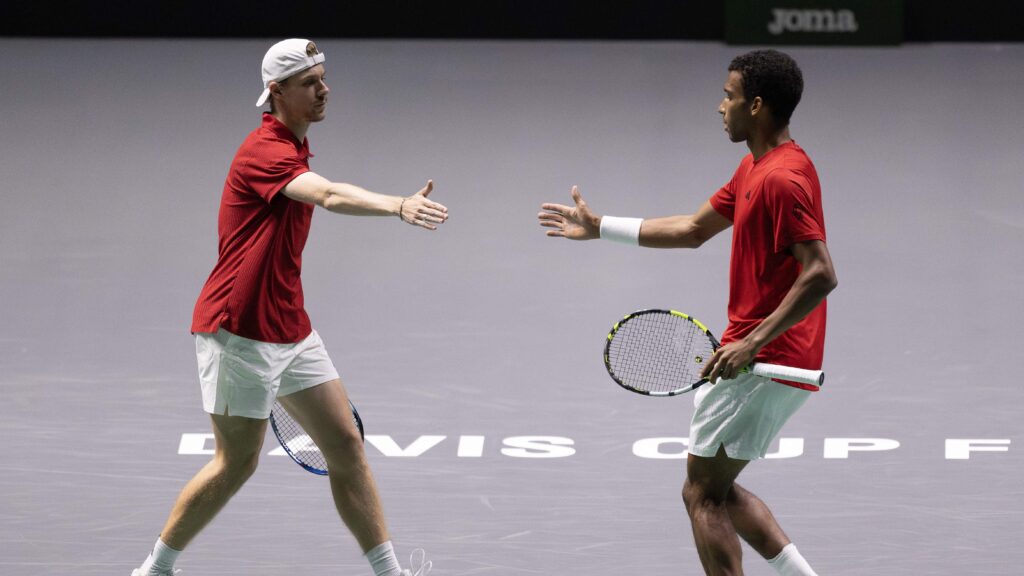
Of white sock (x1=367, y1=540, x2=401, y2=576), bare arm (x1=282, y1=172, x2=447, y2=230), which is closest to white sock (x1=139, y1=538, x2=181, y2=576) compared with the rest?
white sock (x1=367, y1=540, x2=401, y2=576)

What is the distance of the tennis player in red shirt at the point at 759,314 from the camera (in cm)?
453

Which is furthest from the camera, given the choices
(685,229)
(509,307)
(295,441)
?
(509,307)

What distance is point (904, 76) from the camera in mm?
13445

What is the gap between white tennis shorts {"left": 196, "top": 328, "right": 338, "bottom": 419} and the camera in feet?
16.3

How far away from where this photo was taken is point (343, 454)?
5141mm

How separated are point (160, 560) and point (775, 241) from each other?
6.78 feet

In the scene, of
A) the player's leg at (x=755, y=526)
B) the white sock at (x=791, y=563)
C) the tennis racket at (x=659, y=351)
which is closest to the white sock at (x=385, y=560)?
the tennis racket at (x=659, y=351)

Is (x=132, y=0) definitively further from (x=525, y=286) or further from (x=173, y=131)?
(x=525, y=286)

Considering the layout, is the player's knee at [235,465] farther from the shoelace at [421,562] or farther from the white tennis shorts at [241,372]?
the shoelace at [421,562]

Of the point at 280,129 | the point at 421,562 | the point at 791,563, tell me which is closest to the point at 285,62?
the point at 280,129

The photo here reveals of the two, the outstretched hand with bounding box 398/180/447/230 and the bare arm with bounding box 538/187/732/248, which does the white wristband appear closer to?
the bare arm with bounding box 538/187/732/248

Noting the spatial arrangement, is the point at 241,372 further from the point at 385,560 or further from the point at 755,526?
the point at 755,526

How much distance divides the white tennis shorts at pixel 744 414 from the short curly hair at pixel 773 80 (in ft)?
2.41

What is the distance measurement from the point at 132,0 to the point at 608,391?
9602 millimetres
